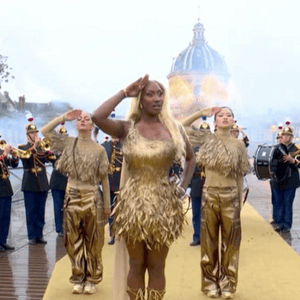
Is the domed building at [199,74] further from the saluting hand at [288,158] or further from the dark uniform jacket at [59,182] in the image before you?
the dark uniform jacket at [59,182]

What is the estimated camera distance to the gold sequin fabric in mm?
3650

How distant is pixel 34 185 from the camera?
8.62 m

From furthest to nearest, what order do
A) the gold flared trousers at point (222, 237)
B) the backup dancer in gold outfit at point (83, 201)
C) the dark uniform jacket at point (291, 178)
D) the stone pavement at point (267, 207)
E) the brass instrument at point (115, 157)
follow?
1. the dark uniform jacket at point (291, 178)
2. the stone pavement at point (267, 207)
3. the brass instrument at point (115, 157)
4. the backup dancer in gold outfit at point (83, 201)
5. the gold flared trousers at point (222, 237)

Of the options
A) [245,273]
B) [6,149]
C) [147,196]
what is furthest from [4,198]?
→ [147,196]

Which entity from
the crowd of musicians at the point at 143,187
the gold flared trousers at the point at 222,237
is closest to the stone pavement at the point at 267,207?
the crowd of musicians at the point at 143,187

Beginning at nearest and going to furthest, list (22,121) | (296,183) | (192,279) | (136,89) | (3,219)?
1. (136,89)
2. (192,279)
3. (3,219)
4. (296,183)
5. (22,121)

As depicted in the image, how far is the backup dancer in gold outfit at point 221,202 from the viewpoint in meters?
5.51

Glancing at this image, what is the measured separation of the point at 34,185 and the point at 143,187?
5210mm

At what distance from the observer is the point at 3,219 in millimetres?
8062

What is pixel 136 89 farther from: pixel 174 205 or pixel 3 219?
pixel 3 219

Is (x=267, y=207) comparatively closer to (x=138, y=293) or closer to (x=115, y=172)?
(x=115, y=172)

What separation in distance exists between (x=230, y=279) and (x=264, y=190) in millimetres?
12405

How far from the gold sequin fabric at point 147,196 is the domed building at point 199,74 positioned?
50.3m

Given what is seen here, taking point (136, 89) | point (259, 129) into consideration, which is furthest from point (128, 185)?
point (259, 129)
